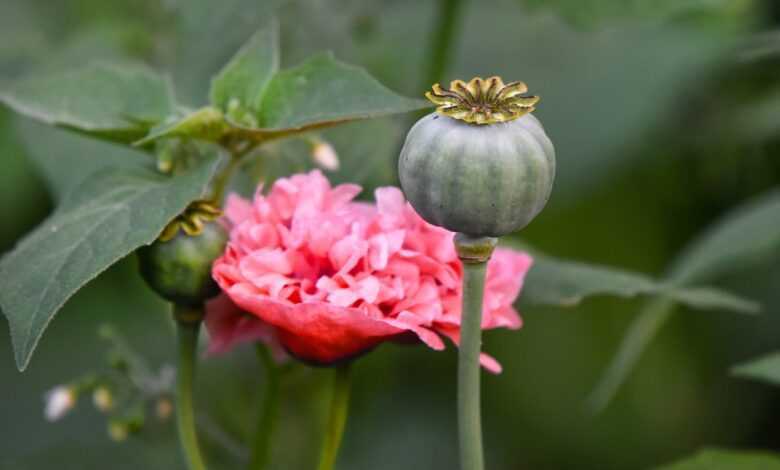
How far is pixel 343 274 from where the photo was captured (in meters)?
0.66

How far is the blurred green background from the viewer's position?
1162mm

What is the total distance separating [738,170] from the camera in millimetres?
1440

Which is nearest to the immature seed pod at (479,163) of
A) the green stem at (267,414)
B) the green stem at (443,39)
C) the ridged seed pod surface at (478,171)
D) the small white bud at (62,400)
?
the ridged seed pod surface at (478,171)

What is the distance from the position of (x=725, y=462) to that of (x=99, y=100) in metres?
0.44

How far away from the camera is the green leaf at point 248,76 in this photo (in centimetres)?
79

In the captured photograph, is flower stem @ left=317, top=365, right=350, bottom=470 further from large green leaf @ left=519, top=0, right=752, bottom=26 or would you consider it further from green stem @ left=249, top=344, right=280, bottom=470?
large green leaf @ left=519, top=0, right=752, bottom=26

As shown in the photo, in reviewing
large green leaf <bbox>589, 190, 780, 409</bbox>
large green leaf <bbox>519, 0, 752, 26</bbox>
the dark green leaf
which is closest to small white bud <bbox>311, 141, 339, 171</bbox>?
the dark green leaf

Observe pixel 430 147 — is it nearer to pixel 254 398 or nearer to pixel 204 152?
pixel 204 152

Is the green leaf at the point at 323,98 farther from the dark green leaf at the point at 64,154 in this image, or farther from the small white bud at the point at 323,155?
the dark green leaf at the point at 64,154

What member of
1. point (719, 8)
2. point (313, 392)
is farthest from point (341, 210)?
point (719, 8)

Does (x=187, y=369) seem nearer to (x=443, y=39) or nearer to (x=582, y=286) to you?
(x=582, y=286)

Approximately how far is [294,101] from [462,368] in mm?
204

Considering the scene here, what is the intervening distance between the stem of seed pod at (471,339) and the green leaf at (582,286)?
0.56 feet

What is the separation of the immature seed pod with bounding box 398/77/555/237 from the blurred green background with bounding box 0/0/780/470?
485mm
